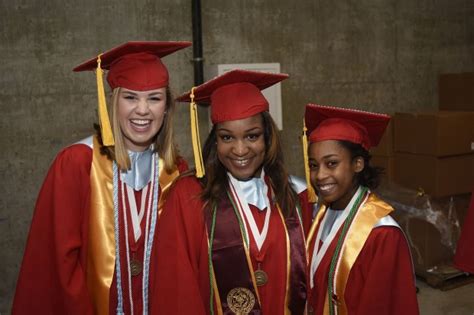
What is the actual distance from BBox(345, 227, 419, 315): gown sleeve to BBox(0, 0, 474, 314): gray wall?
2751 mm

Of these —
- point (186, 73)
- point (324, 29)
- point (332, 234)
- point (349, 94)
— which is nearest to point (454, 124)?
point (349, 94)

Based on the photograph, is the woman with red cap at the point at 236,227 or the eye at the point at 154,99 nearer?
the woman with red cap at the point at 236,227

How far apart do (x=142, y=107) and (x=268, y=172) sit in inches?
23.0

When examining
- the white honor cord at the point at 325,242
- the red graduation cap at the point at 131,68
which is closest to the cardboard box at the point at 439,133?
the white honor cord at the point at 325,242

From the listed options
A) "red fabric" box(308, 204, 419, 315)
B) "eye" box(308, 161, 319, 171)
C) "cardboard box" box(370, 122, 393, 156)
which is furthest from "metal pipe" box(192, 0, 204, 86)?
"red fabric" box(308, 204, 419, 315)

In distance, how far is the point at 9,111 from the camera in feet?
12.7

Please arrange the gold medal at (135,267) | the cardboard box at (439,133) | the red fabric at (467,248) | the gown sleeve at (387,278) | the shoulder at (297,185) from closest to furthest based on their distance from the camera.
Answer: the gown sleeve at (387,278) → the gold medal at (135,267) → the shoulder at (297,185) → the red fabric at (467,248) → the cardboard box at (439,133)

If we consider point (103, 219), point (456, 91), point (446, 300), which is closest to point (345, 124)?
point (103, 219)

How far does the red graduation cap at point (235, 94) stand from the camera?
6.75 ft

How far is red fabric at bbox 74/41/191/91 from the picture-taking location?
85.4 inches

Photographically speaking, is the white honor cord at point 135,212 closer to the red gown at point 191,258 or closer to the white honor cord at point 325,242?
the red gown at point 191,258

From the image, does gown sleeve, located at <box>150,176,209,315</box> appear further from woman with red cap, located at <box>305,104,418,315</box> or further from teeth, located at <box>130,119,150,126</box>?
woman with red cap, located at <box>305,104,418,315</box>

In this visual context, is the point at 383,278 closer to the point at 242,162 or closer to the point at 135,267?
the point at 242,162

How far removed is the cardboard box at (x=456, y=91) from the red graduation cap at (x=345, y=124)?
329 centimetres
